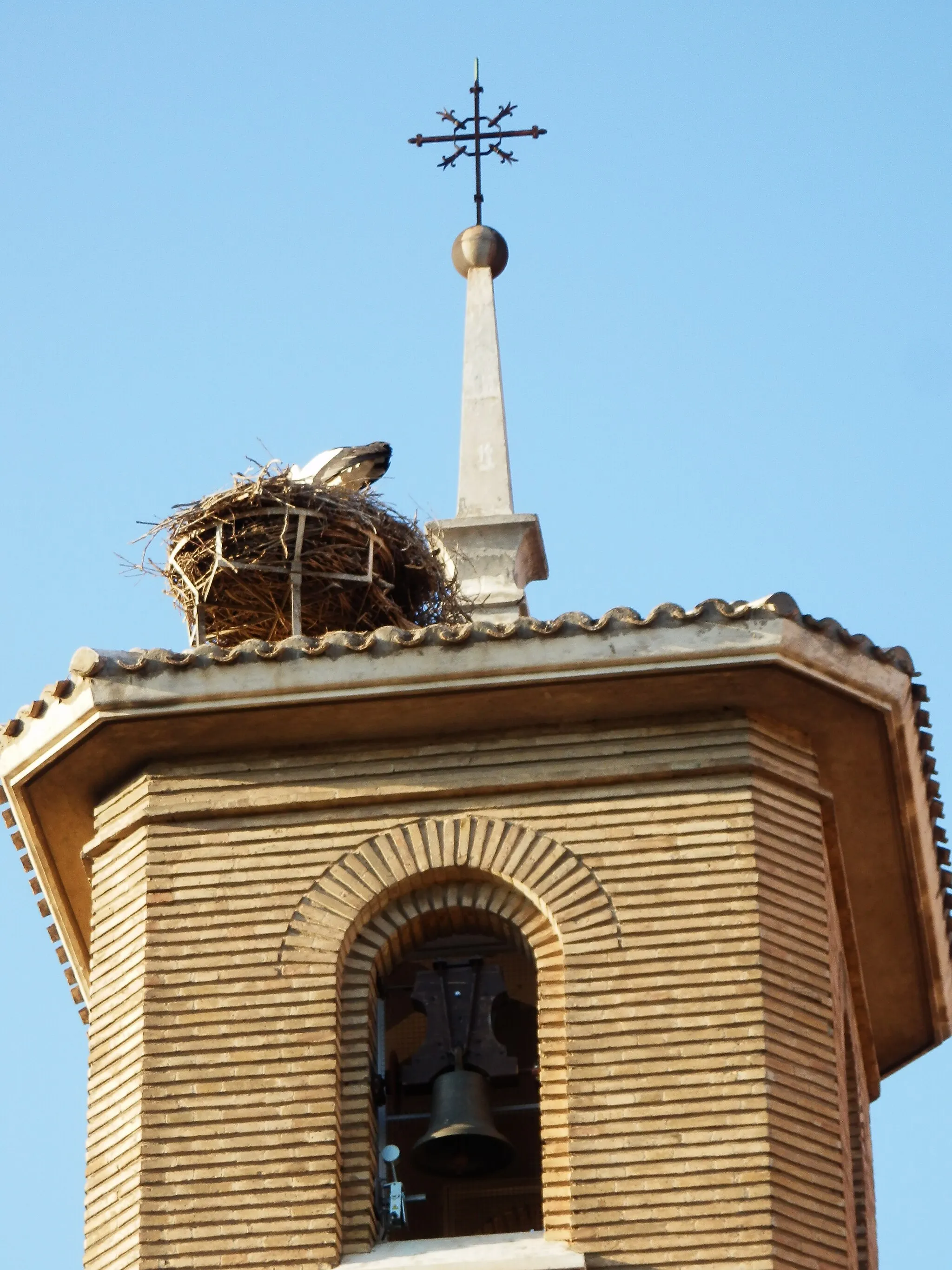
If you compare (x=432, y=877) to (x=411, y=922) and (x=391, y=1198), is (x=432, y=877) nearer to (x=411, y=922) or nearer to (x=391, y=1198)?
(x=411, y=922)

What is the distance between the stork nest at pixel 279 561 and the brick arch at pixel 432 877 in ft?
5.80

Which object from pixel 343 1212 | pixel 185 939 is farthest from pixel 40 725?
pixel 343 1212

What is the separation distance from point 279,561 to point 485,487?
2.02m

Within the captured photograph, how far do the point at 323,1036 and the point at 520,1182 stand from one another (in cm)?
147

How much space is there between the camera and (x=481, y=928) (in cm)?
1725

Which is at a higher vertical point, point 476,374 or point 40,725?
point 476,374

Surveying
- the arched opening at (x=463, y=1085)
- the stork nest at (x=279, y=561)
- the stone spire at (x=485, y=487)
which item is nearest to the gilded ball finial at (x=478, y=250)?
the stone spire at (x=485, y=487)

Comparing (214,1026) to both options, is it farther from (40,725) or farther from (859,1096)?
(859,1096)

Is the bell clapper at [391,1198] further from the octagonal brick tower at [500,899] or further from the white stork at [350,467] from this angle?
the white stork at [350,467]

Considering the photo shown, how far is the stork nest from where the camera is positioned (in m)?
18.5

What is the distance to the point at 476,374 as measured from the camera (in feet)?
68.9

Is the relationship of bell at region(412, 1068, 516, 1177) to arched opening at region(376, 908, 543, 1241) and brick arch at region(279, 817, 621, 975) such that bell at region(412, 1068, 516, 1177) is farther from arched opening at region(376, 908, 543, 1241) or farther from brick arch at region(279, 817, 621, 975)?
brick arch at region(279, 817, 621, 975)

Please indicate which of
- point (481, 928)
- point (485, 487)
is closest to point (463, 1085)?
point (481, 928)

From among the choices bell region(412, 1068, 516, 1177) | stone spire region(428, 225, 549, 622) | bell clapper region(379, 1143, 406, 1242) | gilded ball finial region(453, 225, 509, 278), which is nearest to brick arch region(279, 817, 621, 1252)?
bell clapper region(379, 1143, 406, 1242)
